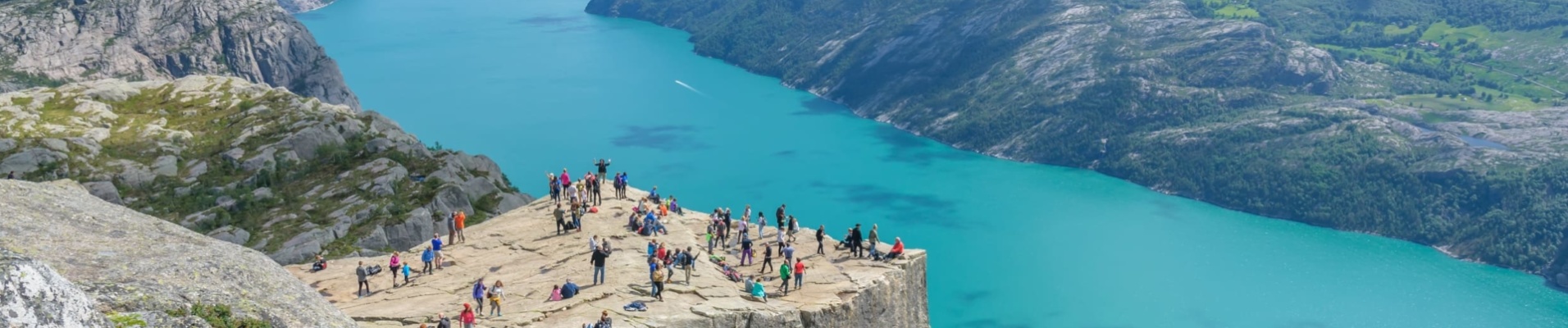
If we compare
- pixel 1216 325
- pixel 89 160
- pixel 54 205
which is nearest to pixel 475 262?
pixel 54 205

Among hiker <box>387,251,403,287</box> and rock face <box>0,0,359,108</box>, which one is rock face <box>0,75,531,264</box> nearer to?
hiker <box>387,251,403,287</box>

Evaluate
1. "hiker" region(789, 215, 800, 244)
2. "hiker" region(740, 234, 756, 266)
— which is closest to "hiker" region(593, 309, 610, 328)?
"hiker" region(740, 234, 756, 266)

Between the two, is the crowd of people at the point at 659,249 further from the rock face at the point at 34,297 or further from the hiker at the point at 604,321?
the rock face at the point at 34,297

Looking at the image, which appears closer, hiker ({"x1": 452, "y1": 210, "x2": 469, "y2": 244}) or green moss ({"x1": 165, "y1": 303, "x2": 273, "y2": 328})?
green moss ({"x1": 165, "y1": 303, "x2": 273, "y2": 328})

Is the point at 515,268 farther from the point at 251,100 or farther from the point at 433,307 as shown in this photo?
the point at 251,100

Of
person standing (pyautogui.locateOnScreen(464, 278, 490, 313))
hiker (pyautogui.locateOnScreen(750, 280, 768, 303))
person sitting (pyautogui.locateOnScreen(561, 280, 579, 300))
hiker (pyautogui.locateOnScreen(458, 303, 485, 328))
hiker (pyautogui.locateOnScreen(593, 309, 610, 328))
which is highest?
hiker (pyautogui.locateOnScreen(593, 309, 610, 328))

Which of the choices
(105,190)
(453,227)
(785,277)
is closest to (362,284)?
(453,227)

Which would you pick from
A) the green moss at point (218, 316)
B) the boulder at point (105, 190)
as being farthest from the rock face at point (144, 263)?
the boulder at point (105, 190)
